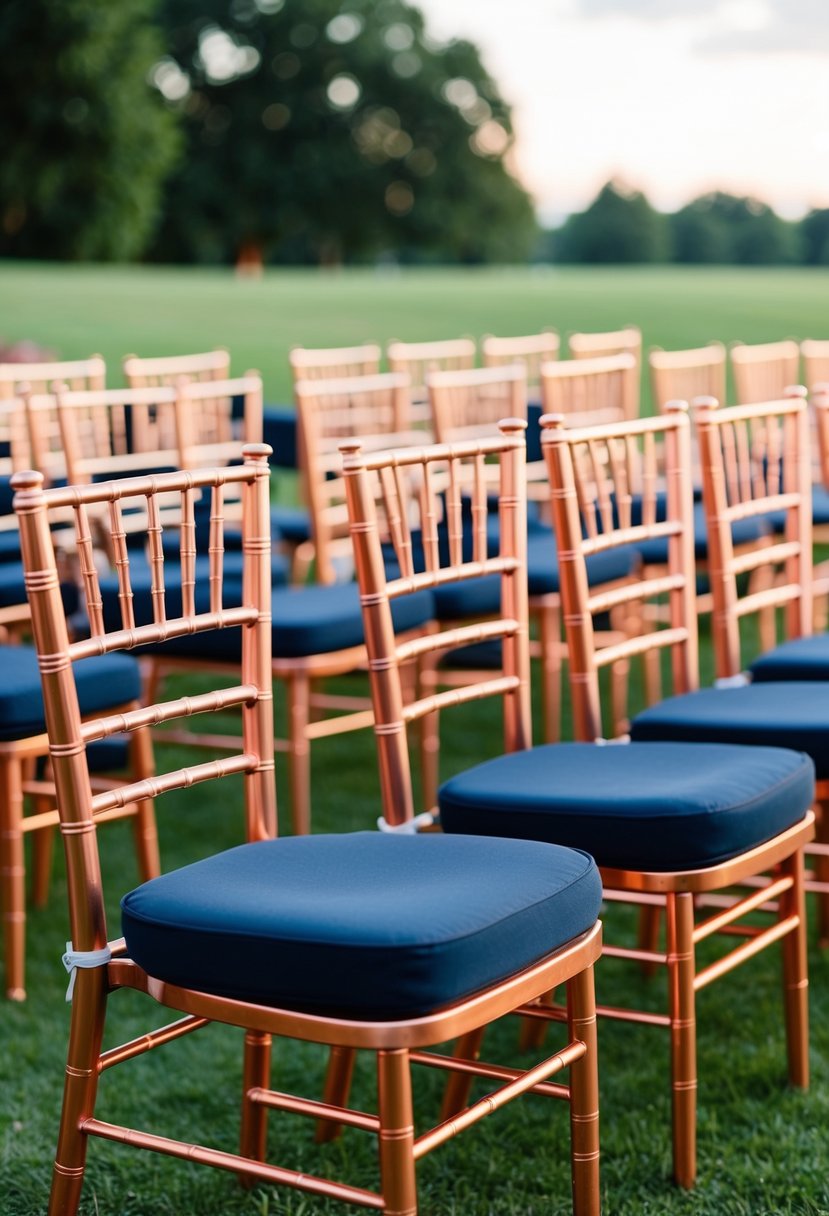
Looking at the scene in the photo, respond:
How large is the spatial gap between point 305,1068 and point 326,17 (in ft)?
129

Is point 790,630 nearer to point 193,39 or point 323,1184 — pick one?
point 323,1184

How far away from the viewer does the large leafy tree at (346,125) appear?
37938mm

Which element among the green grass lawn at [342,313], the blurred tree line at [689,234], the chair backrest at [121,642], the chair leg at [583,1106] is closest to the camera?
the chair backrest at [121,642]

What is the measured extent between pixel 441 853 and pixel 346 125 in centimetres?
3977

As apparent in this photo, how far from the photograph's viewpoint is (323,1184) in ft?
5.20

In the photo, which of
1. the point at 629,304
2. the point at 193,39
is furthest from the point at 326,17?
the point at 629,304

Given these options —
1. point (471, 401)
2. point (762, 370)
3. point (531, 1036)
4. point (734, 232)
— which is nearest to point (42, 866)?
point (531, 1036)

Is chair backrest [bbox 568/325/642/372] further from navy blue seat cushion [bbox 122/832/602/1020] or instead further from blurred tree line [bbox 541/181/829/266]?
blurred tree line [bbox 541/181/829/266]

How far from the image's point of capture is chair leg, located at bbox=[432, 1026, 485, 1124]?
2098mm

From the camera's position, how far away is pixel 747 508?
2771 mm

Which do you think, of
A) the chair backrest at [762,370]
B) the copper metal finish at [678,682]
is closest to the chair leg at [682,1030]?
the copper metal finish at [678,682]

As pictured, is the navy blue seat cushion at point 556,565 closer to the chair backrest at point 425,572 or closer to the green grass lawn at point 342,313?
the chair backrest at point 425,572

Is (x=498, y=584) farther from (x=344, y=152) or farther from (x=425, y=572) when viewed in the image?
(x=344, y=152)

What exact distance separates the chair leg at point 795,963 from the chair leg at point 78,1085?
0.97 meters
